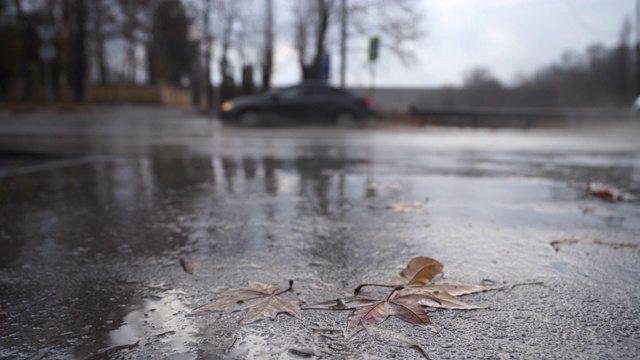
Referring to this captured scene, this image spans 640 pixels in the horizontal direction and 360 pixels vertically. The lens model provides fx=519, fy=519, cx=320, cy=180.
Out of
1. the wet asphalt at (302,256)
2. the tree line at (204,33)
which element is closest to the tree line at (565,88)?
the tree line at (204,33)

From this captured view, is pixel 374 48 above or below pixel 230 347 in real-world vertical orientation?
above

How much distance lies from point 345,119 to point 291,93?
1.95 m

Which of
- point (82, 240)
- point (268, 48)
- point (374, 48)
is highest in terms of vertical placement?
point (268, 48)

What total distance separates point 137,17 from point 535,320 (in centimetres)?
3146

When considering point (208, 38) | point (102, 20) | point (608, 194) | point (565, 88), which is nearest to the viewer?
point (608, 194)

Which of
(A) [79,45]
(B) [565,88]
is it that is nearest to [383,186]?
(A) [79,45]

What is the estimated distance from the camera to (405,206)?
11.4ft

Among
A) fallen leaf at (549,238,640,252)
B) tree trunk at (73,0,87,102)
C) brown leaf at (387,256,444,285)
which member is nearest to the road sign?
tree trunk at (73,0,87,102)

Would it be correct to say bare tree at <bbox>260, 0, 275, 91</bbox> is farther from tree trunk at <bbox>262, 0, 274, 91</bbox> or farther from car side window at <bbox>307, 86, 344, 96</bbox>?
car side window at <bbox>307, 86, 344, 96</bbox>

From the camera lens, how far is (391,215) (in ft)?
10.4

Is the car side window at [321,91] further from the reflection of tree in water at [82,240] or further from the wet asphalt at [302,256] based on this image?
the reflection of tree in water at [82,240]

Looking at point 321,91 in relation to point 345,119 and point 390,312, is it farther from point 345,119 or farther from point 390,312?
point 390,312

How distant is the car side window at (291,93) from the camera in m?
16.4

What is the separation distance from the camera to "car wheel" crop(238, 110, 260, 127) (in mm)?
16141
